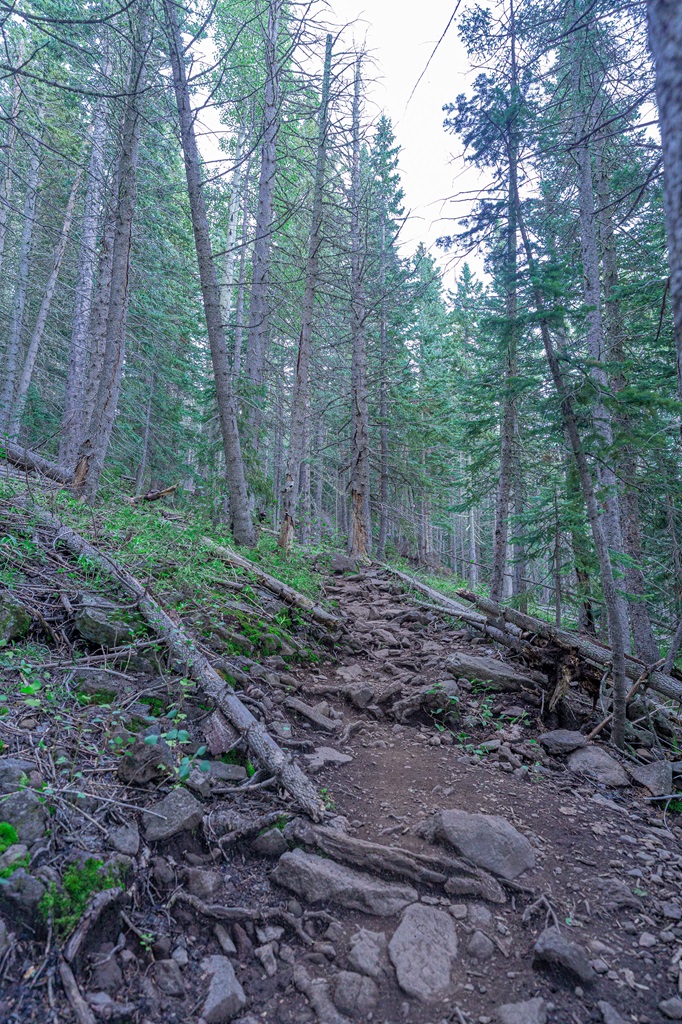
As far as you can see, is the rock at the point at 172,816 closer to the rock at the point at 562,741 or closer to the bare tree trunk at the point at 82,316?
the rock at the point at 562,741

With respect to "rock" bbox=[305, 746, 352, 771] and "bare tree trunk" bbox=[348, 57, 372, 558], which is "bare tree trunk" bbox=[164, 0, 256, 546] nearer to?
"rock" bbox=[305, 746, 352, 771]

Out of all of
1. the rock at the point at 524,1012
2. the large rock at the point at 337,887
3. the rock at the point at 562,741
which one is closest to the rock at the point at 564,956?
the rock at the point at 524,1012

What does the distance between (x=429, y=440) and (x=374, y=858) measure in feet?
53.1

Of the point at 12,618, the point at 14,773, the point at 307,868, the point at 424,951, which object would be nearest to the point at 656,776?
the point at 424,951

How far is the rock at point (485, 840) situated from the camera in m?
3.16

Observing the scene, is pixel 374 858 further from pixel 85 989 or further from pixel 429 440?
pixel 429 440

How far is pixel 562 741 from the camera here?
4.85m

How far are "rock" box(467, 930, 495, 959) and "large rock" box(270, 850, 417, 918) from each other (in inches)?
14.5

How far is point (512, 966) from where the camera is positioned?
2.53 m

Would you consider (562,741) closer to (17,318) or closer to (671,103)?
(671,103)

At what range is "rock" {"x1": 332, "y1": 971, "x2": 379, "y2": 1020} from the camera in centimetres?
224

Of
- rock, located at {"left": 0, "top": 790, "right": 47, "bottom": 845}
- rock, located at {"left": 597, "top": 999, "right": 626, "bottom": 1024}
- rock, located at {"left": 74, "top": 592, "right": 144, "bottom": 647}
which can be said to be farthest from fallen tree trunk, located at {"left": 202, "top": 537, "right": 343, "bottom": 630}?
rock, located at {"left": 597, "top": 999, "right": 626, "bottom": 1024}

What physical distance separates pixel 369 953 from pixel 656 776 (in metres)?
3.20

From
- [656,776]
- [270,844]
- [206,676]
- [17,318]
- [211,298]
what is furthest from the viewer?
[17,318]
